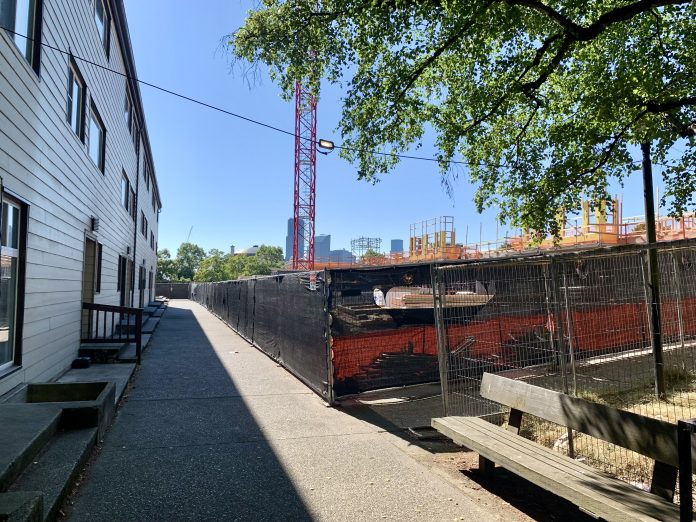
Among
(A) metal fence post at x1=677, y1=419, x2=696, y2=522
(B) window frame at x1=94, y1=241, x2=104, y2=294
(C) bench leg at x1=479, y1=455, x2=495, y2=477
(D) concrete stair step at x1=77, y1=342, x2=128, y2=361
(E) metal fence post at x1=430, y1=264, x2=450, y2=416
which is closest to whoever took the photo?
(A) metal fence post at x1=677, y1=419, x2=696, y2=522

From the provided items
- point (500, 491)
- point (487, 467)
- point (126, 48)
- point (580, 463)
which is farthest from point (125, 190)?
point (580, 463)

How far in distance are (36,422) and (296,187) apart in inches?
2458

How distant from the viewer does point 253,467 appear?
4281mm

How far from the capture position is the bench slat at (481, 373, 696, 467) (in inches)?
113

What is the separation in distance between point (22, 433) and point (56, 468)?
43cm

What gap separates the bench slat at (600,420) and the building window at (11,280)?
5.29 metres

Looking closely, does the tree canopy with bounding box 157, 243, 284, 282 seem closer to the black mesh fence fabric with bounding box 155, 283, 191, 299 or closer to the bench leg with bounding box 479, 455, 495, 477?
the black mesh fence fabric with bounding box 155, 283, 191, 299

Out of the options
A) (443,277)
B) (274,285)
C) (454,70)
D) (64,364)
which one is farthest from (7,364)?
(454,70)

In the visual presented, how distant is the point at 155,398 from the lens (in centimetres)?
690

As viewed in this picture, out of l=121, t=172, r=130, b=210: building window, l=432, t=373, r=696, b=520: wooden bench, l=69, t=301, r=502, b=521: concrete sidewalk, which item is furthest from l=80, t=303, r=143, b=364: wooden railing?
l=432, t=373, r=696, b=520: wooden bench

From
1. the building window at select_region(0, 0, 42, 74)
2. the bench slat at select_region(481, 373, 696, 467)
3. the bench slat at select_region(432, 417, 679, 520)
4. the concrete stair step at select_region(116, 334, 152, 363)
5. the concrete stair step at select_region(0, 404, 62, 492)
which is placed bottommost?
the bench slat at select_region(432, 417, 679, 520)

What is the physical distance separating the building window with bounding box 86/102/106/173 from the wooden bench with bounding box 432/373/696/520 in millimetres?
8869

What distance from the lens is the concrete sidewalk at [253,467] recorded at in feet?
11.4

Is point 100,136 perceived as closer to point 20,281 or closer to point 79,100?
point 79,100
